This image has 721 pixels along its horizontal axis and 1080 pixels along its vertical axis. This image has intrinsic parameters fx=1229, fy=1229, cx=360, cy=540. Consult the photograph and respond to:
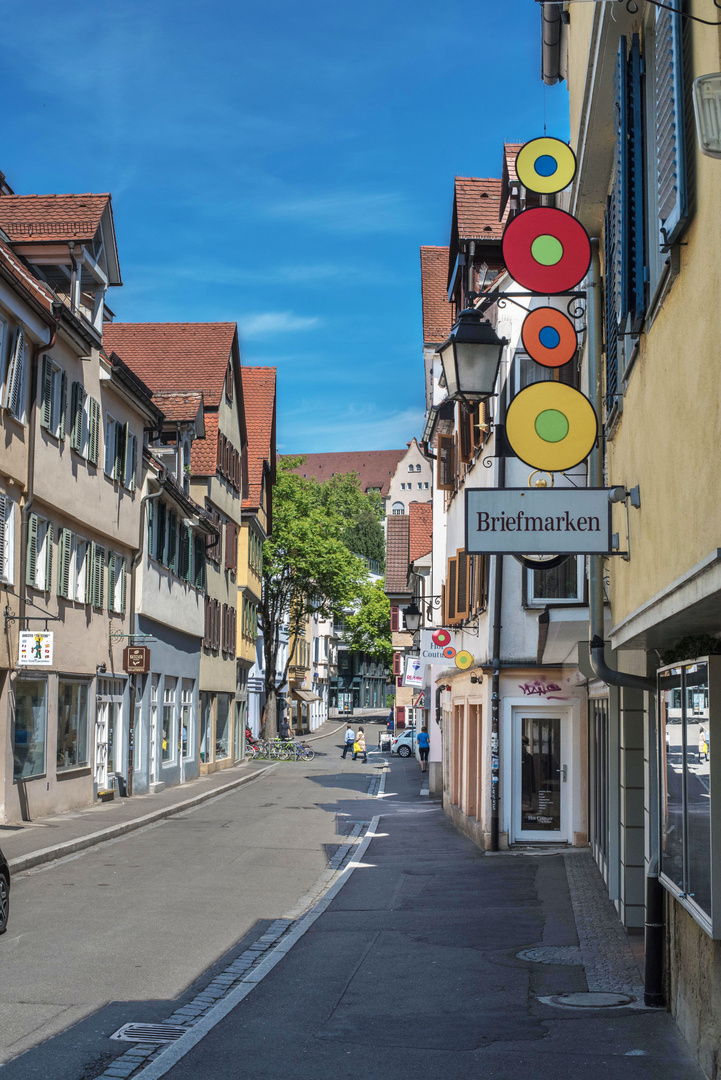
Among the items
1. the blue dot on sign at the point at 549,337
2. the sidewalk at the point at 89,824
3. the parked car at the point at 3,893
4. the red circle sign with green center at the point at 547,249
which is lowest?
the sidewalk at the point at 89,824

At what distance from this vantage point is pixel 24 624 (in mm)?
20562

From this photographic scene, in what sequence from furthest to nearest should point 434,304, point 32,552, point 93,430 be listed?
1. point 434,304
2. point 93,430
3. point 32,552

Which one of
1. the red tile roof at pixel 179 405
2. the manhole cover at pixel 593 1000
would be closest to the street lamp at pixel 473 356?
the manhole cover at pixel 593 1000

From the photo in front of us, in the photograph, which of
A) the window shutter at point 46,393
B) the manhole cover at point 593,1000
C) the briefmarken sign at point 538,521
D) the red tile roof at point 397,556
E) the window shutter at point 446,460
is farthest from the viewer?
the red tile roof at point 397,556

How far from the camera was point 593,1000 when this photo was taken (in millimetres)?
8914

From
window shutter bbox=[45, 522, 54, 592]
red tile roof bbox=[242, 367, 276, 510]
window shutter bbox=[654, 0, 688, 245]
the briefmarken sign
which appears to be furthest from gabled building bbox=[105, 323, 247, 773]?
window shutter bbox=[654, 0, 688, 245]

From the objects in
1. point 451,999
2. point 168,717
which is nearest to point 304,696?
point 168,717

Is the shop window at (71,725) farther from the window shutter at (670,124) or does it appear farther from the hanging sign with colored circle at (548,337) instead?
the window shutter at (670,124)

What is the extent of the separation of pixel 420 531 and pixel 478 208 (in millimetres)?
22801

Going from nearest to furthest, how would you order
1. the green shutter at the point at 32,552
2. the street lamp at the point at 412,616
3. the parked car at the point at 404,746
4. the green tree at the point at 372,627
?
the green shutter at the point at 32,552 → the street lamp at the point at 412,616 → the parked car at the point at 404,746 → the green tree at the point at 372,627

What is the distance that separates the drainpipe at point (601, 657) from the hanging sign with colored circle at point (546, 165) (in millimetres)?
690

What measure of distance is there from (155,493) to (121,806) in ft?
25.3

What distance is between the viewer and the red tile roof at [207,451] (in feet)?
124

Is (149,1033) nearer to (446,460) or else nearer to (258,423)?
(446,460)
